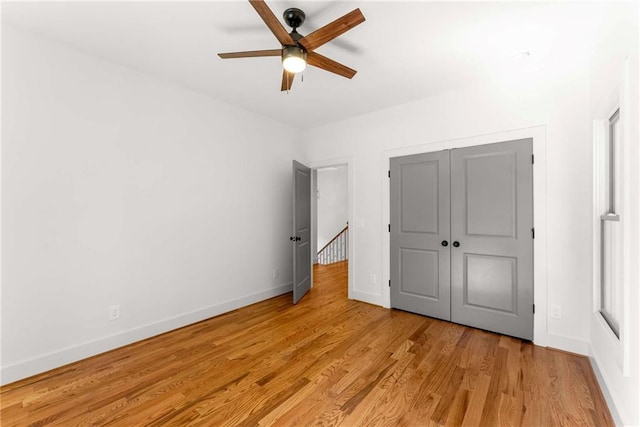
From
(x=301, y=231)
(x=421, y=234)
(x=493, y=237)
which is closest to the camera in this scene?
(x=493, y=237)

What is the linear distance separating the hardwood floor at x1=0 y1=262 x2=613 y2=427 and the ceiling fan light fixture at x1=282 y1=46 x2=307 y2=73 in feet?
7.77

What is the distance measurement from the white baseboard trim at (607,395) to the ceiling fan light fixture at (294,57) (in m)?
2.97

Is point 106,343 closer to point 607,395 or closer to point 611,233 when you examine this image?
point 607,395

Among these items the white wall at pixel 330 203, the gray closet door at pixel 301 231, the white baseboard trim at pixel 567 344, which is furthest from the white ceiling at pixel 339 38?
the white wall at pixel 330 203

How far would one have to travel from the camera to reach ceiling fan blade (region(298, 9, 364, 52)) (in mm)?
1654

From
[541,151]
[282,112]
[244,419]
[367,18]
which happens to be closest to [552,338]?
[541,151]

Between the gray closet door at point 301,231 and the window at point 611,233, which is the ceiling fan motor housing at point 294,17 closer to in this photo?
the gray closet door at point 301,231

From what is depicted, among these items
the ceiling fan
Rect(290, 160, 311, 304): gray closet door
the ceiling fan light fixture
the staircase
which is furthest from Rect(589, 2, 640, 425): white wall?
the staircase

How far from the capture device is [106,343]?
8.63ft

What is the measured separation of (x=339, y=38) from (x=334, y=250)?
5.55 metres

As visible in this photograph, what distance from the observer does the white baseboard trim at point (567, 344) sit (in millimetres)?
2490

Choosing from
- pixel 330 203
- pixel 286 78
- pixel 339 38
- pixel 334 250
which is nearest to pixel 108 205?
pixel 286 78

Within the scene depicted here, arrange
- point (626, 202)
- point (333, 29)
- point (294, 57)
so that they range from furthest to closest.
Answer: point (294, 57) → point (333, 29) → point (626, 202)

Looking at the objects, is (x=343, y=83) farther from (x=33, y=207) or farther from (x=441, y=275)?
(x=33, y=207)
